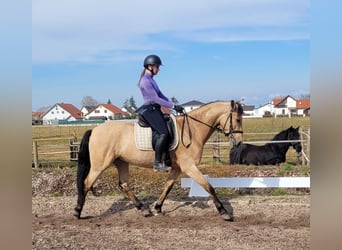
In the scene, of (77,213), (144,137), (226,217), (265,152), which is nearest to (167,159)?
(144,137)

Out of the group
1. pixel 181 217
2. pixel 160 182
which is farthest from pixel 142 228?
pixel 160 182

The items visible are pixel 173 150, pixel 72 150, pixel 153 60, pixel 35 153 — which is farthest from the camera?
pixel 72 150

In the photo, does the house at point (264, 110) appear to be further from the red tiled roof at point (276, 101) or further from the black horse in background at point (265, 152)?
the black horse in background at point (265, 152)

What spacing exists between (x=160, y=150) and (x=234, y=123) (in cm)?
79

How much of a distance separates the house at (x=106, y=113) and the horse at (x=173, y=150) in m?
0.35

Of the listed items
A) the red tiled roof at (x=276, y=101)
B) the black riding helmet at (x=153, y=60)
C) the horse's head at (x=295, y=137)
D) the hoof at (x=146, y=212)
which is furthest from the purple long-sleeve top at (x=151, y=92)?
the horse's head at (x=295, y=137)

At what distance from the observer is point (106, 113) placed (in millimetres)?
4898

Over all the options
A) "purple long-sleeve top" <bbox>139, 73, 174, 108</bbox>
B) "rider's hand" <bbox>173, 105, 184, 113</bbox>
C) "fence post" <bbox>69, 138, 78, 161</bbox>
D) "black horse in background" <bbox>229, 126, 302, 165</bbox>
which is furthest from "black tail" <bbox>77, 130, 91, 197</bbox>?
"black horse in background" <bbox>229, 126, 302, 165</bbox>

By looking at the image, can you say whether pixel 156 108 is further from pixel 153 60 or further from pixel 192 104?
pixel 192 104

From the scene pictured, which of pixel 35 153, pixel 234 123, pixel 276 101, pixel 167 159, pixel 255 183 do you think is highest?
pixel 276 101

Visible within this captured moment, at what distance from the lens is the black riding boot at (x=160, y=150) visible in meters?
3.99
